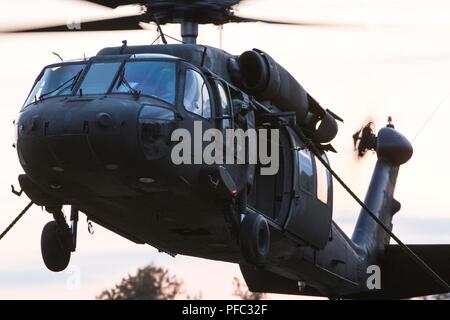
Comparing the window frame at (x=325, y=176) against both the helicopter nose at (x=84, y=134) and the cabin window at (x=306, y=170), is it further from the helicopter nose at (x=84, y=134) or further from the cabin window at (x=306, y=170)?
the helicopter nose at (x=84, y=134)

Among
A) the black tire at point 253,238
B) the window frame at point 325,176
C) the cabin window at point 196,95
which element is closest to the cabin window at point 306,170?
the window frame at point 325,176

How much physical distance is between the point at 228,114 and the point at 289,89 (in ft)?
6.54

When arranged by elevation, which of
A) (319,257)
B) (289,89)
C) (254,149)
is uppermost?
(289,89)

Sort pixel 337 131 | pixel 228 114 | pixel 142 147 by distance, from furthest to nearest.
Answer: pixel 337 131 → pixel 228 114 → pixel 142 147

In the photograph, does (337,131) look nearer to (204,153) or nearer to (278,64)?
(278,64)

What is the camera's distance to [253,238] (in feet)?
50.3

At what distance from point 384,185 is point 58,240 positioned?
9053mm

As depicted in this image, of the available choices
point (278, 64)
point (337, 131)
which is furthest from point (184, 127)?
point (337, 131)

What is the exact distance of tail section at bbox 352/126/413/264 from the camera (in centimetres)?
2298

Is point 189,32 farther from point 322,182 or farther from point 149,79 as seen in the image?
point 322,182

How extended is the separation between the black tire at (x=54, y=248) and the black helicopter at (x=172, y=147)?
0.5 inches

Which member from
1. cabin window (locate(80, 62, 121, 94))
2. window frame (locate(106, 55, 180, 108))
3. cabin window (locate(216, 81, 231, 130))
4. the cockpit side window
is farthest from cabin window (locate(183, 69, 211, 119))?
the cockpit side window

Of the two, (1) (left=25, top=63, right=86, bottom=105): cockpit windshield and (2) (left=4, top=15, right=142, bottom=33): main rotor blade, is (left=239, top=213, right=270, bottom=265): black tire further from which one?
(2) (left=4, top=15, right=142, bottom=33): main rotor blade

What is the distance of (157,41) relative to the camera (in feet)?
54.6
